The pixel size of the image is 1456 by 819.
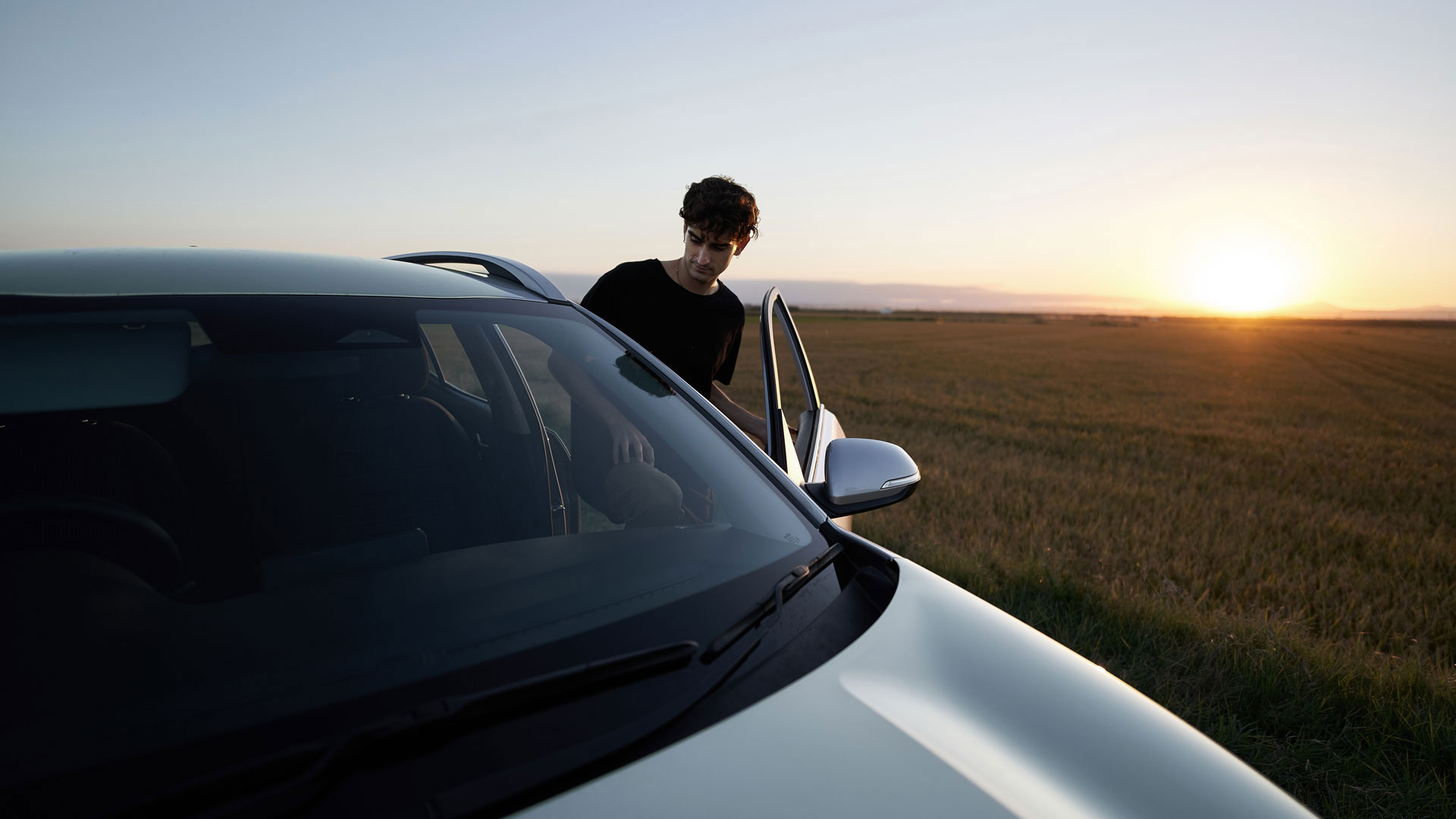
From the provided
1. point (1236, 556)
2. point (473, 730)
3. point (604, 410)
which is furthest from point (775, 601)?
point (1236, 556)

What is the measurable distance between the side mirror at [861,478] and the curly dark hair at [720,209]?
5.44ft

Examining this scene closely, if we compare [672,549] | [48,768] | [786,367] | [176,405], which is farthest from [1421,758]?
[786,367]

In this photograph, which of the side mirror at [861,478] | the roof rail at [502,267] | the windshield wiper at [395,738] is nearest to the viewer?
the windshield wiper at [395,738]

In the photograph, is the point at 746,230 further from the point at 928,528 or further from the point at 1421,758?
the point at 1421,758

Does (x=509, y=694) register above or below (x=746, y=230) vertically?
below

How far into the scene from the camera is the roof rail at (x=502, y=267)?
6.68ft

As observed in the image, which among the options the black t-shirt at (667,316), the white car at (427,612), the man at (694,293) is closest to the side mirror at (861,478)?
the white car at (427,612)

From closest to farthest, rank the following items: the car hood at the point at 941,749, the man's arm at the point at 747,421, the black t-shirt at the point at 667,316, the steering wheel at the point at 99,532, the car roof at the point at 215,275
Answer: the car hood at the point at 941,749 < the steering wheel at the point at 99,532 < the car roof at the point at 215,275 < the man's arm at the point at 747,421 < the black t-shirt at the point at 667,316

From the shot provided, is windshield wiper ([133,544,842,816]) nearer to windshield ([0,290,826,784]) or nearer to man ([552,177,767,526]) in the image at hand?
windshield ([0,290,826,784])

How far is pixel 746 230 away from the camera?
334cm

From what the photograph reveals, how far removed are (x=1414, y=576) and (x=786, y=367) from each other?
2111 cm

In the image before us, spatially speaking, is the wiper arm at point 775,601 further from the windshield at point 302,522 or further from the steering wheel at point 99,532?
the steering wheel at point 99,532

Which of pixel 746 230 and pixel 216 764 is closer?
pixel 216 764

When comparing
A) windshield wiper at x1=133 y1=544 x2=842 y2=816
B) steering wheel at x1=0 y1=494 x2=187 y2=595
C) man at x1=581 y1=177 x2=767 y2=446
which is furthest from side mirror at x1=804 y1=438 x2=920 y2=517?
man at x1=581 y1=177 x2=767 y2=446
